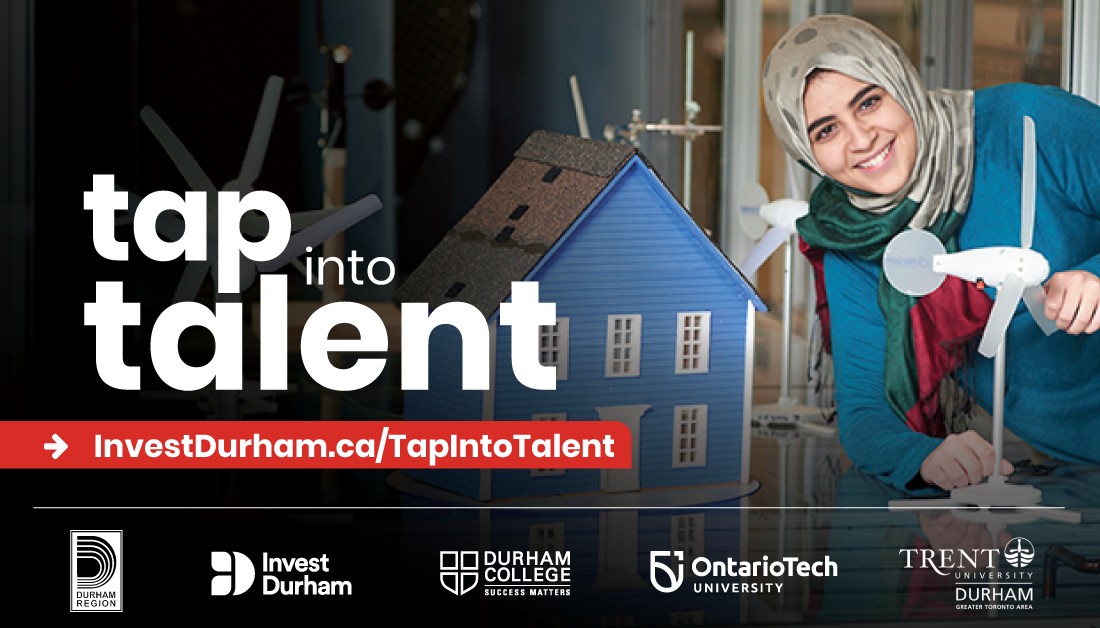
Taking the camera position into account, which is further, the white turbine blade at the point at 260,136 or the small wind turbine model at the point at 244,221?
the white turbine blade at the point at 260,136

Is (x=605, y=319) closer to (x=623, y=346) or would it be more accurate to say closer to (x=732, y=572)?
(x=623, y=346)

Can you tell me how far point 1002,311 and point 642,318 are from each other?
1.94 ft

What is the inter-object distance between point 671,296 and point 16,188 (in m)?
1.34

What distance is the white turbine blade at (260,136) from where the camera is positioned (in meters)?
2.14

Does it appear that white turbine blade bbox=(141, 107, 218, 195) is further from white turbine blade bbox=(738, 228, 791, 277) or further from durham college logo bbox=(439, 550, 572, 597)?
white turbine blade bbox=(738, 228, 791, 277)

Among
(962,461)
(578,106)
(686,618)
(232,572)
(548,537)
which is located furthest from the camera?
(578,106)

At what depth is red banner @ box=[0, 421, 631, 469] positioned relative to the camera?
1.90 m

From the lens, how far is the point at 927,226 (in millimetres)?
2146

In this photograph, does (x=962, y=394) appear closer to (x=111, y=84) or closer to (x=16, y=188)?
(x=16, y=188)

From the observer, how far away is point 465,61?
9.38ft

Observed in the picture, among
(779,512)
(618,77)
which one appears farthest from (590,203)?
(618,77)

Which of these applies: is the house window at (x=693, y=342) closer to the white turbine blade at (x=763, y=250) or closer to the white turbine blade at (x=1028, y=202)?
the white turbine blade at (x=763, y=250)

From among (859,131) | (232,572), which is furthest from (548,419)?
(859,131)

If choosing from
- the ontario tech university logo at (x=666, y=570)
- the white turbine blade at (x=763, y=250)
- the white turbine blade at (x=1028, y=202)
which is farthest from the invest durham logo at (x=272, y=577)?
the white turbine blade at (x=1028, y=202)
